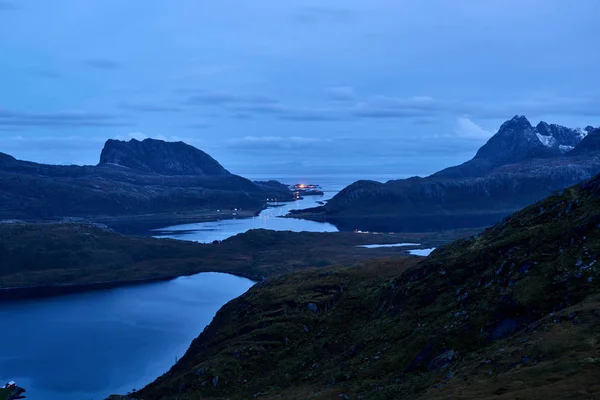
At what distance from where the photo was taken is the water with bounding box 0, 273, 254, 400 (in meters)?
120

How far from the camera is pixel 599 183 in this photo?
67250mm

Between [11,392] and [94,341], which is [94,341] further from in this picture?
[11,392]

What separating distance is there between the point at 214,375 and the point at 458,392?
45.2 meters

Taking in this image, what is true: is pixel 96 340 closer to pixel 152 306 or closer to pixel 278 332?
pixel 152 306

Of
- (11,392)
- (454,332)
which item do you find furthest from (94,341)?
(454,332)

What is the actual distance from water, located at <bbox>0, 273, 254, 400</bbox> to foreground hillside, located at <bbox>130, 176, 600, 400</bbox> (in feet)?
111

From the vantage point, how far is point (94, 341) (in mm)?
150375

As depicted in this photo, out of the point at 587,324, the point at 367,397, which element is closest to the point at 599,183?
the point at 587,324

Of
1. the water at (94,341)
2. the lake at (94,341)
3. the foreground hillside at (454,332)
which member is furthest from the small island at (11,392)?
the foreground hillside at (454,332)

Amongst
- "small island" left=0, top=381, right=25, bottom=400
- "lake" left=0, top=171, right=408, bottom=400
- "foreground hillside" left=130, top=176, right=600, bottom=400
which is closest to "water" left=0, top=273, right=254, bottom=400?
"lake" left=0, top=171, right=408, bottom=400

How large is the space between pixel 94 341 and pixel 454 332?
12552 centimetres

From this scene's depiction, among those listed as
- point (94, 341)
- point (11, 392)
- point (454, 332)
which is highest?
point (454, 332)

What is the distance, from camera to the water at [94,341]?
119875mm

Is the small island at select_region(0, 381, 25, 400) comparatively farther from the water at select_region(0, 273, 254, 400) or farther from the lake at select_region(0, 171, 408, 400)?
the water at select_region(0, 273, 254, 400)
